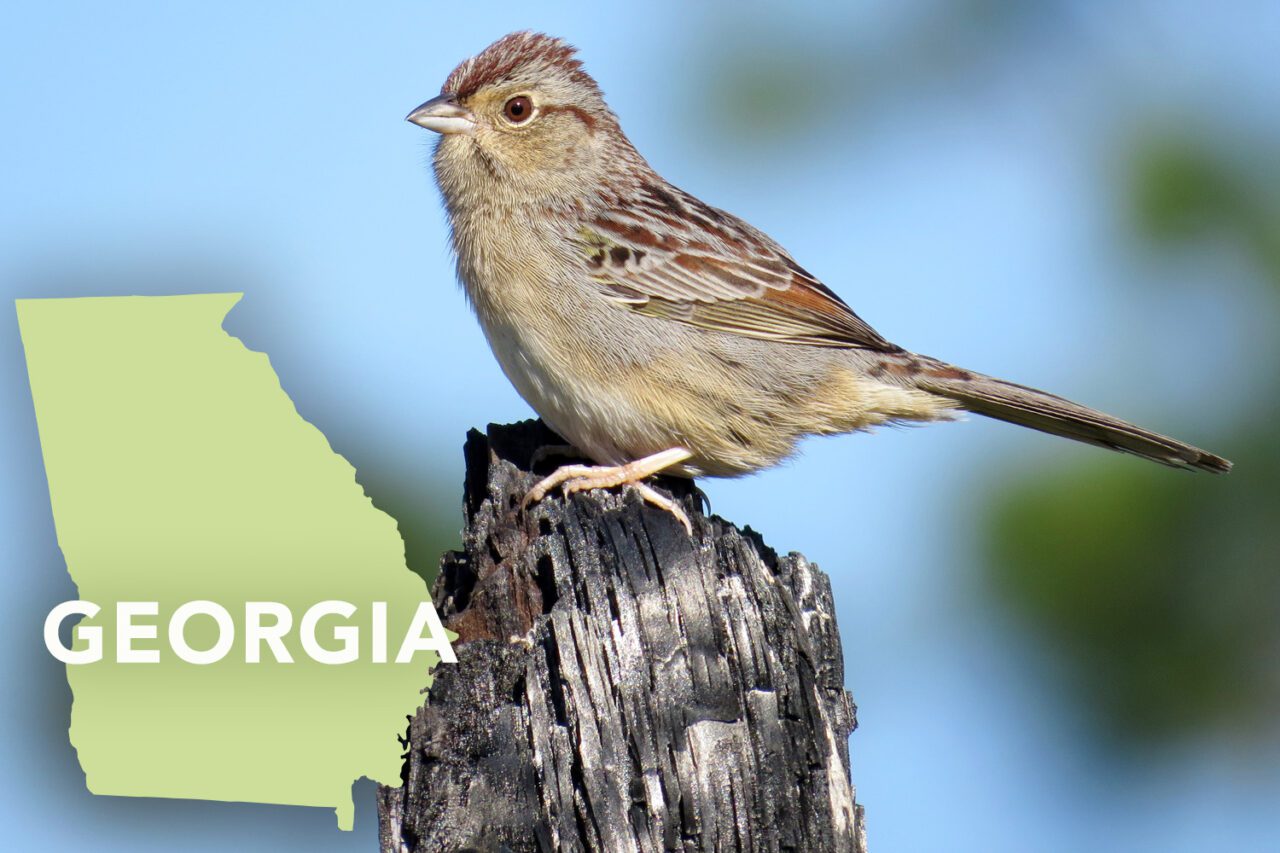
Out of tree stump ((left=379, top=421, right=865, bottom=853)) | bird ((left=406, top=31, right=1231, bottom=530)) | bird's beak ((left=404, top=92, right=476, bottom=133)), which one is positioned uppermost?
bird's beak ((left=404, top=92, right=476, bottom=133))

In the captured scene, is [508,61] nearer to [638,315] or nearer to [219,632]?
[638,315]

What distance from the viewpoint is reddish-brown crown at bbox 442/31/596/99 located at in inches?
252

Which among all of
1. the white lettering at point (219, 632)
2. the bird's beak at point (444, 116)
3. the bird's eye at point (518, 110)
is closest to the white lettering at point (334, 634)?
the white lettering at point (219, 632)

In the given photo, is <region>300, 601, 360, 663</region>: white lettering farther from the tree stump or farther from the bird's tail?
the bird's tail

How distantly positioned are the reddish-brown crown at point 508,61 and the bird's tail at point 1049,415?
2007 millimetres

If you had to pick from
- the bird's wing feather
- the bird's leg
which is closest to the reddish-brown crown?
the bird's wing feather

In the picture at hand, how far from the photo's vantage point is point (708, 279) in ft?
20.6

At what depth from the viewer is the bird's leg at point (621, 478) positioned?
15.2 feet

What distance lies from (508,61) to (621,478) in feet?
6.79

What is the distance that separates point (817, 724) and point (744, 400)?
2.35 meters

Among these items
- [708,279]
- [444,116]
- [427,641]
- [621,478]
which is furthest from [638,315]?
[427,641]

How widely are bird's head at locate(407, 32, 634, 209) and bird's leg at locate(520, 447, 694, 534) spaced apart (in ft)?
4.20

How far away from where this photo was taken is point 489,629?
3.97 m

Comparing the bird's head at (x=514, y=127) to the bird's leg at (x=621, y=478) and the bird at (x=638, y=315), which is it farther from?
the bird's leg at (x=621, y=478)
